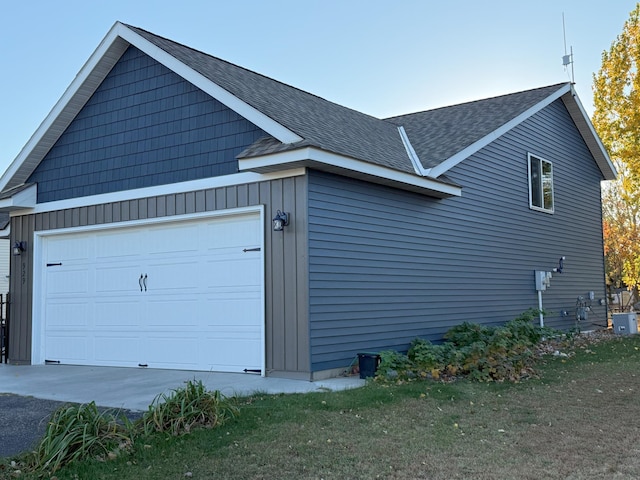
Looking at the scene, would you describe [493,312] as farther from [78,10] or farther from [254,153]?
[78,10]

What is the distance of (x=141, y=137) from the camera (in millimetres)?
9797

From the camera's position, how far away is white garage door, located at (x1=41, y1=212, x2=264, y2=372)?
28.1 ft

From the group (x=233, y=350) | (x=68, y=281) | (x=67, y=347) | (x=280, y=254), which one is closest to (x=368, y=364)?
(x=280, y=254)

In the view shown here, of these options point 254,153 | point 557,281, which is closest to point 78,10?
point 254,153

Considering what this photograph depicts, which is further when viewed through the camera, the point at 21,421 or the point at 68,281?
the point at 68,281

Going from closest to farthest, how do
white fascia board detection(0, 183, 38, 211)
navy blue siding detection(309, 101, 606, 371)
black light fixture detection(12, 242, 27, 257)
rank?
navy blue siding detection(309, 101, 606, 371), white fascia board detection(0, 183, 38, 211), black light fixture detection(12, 242, 27, 257)

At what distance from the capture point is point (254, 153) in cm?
788

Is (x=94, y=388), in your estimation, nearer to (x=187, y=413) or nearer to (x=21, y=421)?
(x=21, y=421)

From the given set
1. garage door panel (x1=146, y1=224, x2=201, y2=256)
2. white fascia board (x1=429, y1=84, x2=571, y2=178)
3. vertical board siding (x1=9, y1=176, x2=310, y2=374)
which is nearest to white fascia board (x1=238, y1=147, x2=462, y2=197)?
vertical board siding (x1=9, y1=176, x2=310, y2=374)

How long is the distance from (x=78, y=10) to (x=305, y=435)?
32.0ft

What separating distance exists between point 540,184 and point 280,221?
306 inches

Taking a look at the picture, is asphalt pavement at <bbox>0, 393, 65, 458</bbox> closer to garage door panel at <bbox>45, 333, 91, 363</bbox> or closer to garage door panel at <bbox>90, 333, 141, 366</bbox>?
garage door panel at <bbox>90, 333, 141, 366</bbox>

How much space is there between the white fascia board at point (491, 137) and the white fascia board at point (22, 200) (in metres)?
6.64

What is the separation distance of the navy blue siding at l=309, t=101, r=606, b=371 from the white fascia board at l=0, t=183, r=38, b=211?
5.57m
